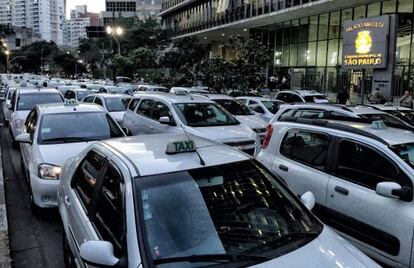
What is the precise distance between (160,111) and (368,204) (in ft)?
22.0

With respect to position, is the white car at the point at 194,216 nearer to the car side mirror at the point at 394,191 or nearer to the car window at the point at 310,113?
the car side mirror at the point at 394,191

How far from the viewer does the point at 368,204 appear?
461 cm

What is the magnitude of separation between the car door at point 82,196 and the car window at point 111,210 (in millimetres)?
134

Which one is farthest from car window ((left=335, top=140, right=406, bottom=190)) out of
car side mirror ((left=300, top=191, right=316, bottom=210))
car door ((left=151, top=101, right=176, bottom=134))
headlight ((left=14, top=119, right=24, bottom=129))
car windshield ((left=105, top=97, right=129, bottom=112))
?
car windshield ((left=105, top=97, right=129, bottom=112))

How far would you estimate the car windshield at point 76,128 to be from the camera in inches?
286

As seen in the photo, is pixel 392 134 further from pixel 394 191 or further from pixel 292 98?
pixel 292 98

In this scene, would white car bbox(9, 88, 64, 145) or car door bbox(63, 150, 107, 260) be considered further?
white car bbox(9, 88, 64, 145)

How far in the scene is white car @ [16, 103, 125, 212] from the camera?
6.28 m

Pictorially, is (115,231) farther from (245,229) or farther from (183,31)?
(183,31)

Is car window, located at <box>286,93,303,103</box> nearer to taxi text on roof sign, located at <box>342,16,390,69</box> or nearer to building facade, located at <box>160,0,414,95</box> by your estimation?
taxi text on roof sign, located at <box>342,16,390,69</box>

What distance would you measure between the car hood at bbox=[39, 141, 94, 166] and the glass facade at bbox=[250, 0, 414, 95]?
62.8 ft

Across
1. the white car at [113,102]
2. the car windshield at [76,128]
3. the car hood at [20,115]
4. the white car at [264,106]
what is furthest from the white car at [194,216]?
the white car at [264,106]

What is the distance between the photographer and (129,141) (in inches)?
161

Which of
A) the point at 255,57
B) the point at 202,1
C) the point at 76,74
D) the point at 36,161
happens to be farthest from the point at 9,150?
the point at 76,74
